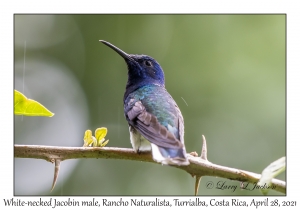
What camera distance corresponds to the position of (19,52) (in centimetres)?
994

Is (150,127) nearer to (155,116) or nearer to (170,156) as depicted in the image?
(155,116)

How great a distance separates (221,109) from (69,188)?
3990 mm

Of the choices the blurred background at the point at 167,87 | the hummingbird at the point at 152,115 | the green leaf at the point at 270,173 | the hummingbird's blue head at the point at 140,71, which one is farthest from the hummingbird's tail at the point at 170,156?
the blurred background at the point at 167,87

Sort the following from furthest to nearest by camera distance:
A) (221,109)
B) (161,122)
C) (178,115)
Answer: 1. (221,109)
2. (178,115)
3. (161,122)

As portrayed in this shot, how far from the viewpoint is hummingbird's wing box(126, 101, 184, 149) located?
3.48 meters

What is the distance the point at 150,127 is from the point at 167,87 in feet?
16.7

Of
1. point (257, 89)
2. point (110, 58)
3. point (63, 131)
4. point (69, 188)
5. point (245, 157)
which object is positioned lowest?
point (69, 188)

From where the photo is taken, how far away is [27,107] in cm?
290

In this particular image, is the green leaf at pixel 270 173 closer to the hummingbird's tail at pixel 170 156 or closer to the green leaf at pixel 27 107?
the hummingbird's tail at pixel 170 156

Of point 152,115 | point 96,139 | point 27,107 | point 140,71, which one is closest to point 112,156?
point 96,139

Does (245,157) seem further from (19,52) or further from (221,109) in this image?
(19,52)

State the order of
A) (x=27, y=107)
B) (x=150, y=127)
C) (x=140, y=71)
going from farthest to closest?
(x=140, y=71) → (x=150, y=127) → (x=27, y=107)
